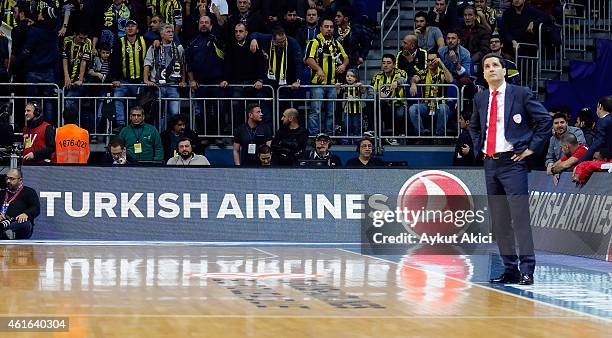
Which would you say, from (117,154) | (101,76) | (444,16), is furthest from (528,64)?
(117,154)

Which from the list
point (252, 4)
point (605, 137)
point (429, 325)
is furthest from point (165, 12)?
point (429, 325)

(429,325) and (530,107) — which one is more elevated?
(530,107)

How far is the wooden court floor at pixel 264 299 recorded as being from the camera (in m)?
9.41

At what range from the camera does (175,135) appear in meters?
21.9

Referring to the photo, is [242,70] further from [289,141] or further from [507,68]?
[507,68]

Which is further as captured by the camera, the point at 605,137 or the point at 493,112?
the point at 605,137

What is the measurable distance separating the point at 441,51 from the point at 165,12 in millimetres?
5389

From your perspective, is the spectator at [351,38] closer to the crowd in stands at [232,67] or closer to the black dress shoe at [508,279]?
the crowd in stands at [232,67]

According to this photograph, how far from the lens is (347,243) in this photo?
767 inches

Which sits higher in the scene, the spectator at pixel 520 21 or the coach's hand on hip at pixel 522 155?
the spectator at pixel 520 21

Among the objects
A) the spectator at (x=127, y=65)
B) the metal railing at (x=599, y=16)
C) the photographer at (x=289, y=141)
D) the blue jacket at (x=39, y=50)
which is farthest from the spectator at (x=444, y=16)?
the blue jacket at (x=39, y=50)

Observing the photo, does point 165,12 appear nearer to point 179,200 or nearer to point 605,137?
point 179,200

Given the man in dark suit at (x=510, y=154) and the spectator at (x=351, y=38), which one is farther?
the spectator at (x=351, y=38)

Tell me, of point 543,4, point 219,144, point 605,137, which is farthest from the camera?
point 543,4
